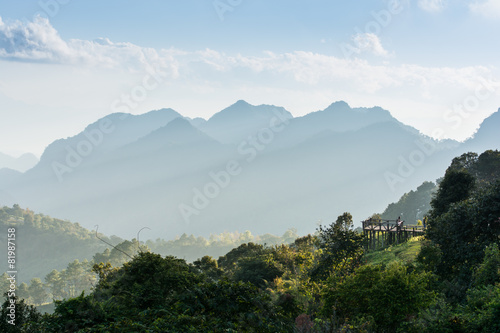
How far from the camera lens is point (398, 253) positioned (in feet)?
89.2

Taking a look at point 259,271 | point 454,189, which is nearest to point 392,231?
point 454,189

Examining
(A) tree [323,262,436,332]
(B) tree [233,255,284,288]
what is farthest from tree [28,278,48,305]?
(A) tree [323,262,436,332]

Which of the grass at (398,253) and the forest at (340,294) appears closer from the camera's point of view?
the forest at (340,294)

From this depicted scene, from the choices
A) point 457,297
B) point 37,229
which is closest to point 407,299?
point 457,297

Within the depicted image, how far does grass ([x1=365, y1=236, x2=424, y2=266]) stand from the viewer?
985 inches

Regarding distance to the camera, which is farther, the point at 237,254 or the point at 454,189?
the point at 237,254

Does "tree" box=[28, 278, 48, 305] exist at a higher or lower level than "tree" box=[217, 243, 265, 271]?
lower

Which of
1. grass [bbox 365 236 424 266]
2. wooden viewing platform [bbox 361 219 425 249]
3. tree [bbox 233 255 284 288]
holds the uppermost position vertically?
wooden viewing platform [bbox 361 219 425 249]

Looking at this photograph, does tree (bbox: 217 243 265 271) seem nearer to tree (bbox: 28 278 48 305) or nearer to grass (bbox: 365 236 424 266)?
grass (bbox: 365 236 424 266)

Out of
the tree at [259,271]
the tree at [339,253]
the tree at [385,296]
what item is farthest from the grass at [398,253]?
the tree at [385,296]

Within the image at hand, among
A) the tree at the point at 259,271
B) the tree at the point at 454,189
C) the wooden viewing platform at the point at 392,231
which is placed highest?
the tree at the point at 454,189

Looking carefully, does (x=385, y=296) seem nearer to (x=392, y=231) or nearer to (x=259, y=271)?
(x=392, y=231)

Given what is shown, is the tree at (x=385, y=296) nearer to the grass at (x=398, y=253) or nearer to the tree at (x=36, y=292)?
the grass at (x=398, y=253)

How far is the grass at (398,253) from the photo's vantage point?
25.0 metres
